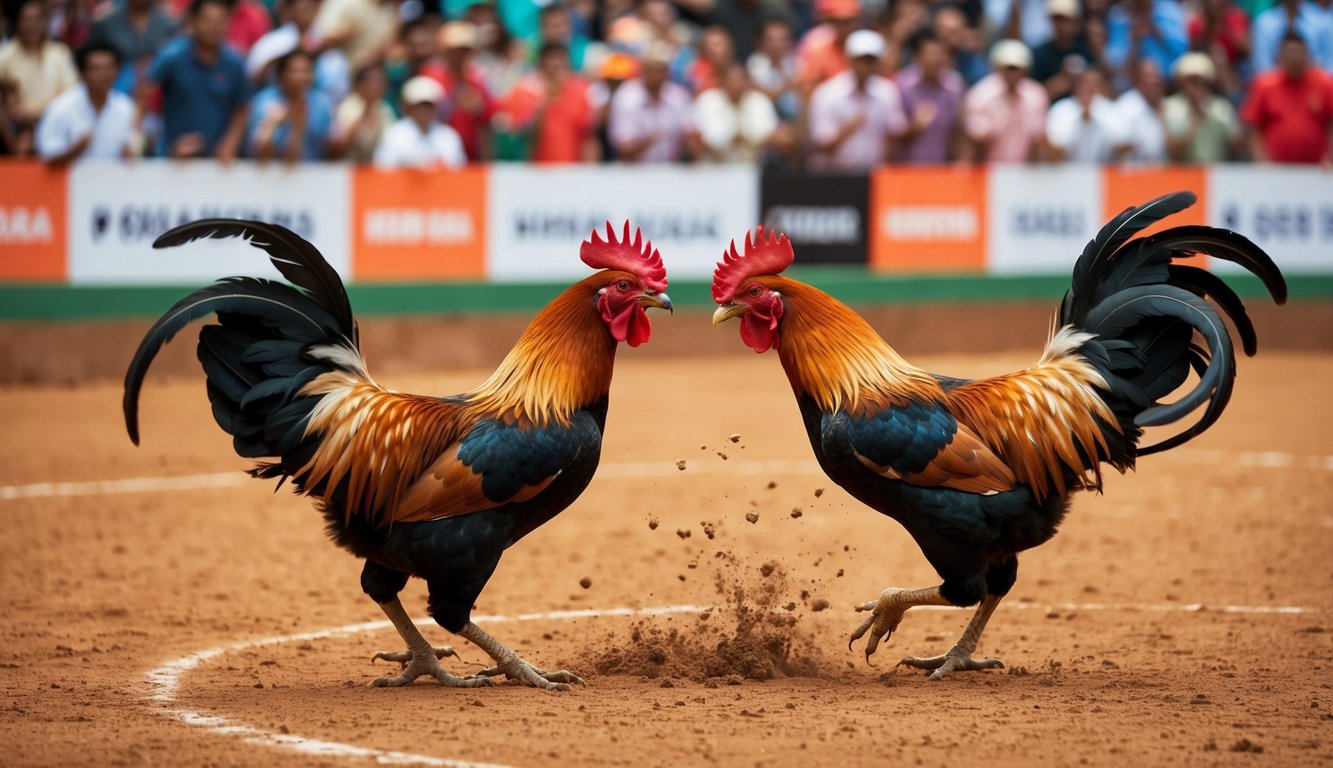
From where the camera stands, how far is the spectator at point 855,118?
17.8 metres

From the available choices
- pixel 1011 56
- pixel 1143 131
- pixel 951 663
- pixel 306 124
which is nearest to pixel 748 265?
pixel 951 663

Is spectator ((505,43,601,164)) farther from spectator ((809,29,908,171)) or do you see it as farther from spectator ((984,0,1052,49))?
spectator ((984,0,1052,49))

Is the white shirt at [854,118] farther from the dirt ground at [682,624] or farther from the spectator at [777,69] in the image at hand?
the dirt ground at [682,624]

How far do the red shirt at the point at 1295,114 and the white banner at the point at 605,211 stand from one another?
6.27 meters

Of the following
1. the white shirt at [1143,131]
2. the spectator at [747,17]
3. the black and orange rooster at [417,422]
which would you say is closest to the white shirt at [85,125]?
the spectator at [747,17]

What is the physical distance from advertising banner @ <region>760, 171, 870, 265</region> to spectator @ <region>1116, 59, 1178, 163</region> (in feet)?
10.9

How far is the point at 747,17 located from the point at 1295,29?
21.5 feet

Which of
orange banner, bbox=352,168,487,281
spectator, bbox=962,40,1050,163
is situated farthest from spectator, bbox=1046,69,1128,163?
orange banner, bbox=352,168,487,281

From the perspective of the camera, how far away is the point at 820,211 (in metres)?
17.8

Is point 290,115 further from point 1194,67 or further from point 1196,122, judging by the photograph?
point 1196,122

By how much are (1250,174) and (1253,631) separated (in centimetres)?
1185

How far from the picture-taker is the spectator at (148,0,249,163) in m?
15.5

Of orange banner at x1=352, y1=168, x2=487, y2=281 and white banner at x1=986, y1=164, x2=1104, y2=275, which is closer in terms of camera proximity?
orange banner at x1=352, y1=168, x2=487, y2=281

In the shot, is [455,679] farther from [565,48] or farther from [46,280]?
[565,48]
